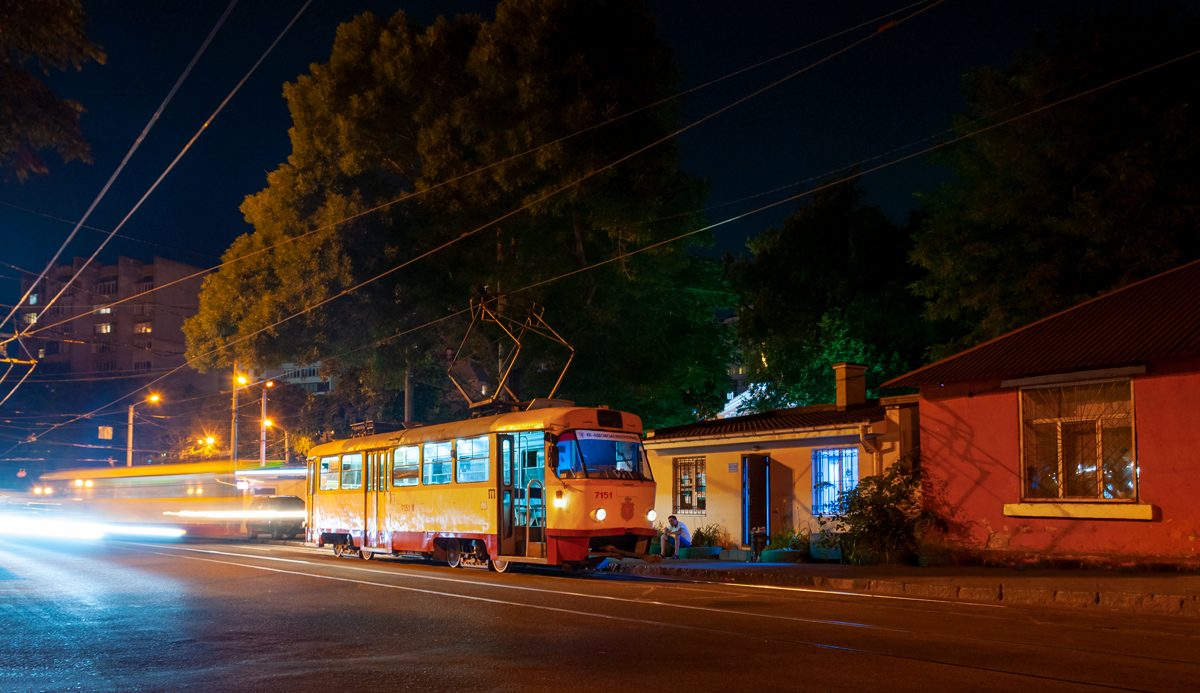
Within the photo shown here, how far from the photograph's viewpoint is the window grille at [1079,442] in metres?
15.7

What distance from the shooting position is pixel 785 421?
23047 millimetres

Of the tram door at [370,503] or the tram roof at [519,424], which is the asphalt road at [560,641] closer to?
the tram roof at [519,424]

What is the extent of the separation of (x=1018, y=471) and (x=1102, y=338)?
2.73 meters

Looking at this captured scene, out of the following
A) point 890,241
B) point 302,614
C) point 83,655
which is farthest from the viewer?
point 890,241

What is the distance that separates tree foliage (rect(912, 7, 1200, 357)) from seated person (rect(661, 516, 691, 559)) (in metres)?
10.7

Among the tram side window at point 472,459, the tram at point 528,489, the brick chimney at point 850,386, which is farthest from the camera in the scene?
the brick chimney at point 850,386

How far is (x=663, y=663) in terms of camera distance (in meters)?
7.97

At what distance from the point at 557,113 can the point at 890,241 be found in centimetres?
1734

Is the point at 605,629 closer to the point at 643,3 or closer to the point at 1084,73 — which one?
the point at 1084,73

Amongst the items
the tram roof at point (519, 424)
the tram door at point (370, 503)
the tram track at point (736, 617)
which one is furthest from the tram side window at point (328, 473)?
the tram track at point (736, 617)

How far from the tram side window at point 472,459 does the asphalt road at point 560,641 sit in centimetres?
439

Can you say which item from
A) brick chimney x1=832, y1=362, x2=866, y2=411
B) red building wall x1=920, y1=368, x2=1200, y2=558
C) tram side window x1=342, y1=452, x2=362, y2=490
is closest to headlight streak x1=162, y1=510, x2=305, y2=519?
tram side window x1=342, y1=452, x2=362, y2=490

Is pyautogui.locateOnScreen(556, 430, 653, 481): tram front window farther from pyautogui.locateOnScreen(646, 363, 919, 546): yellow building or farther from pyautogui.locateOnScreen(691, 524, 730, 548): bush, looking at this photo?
pyautogui.locateOnScreen(691, 524, 730, 548): bush

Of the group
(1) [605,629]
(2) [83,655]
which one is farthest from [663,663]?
(2) [83,655]
